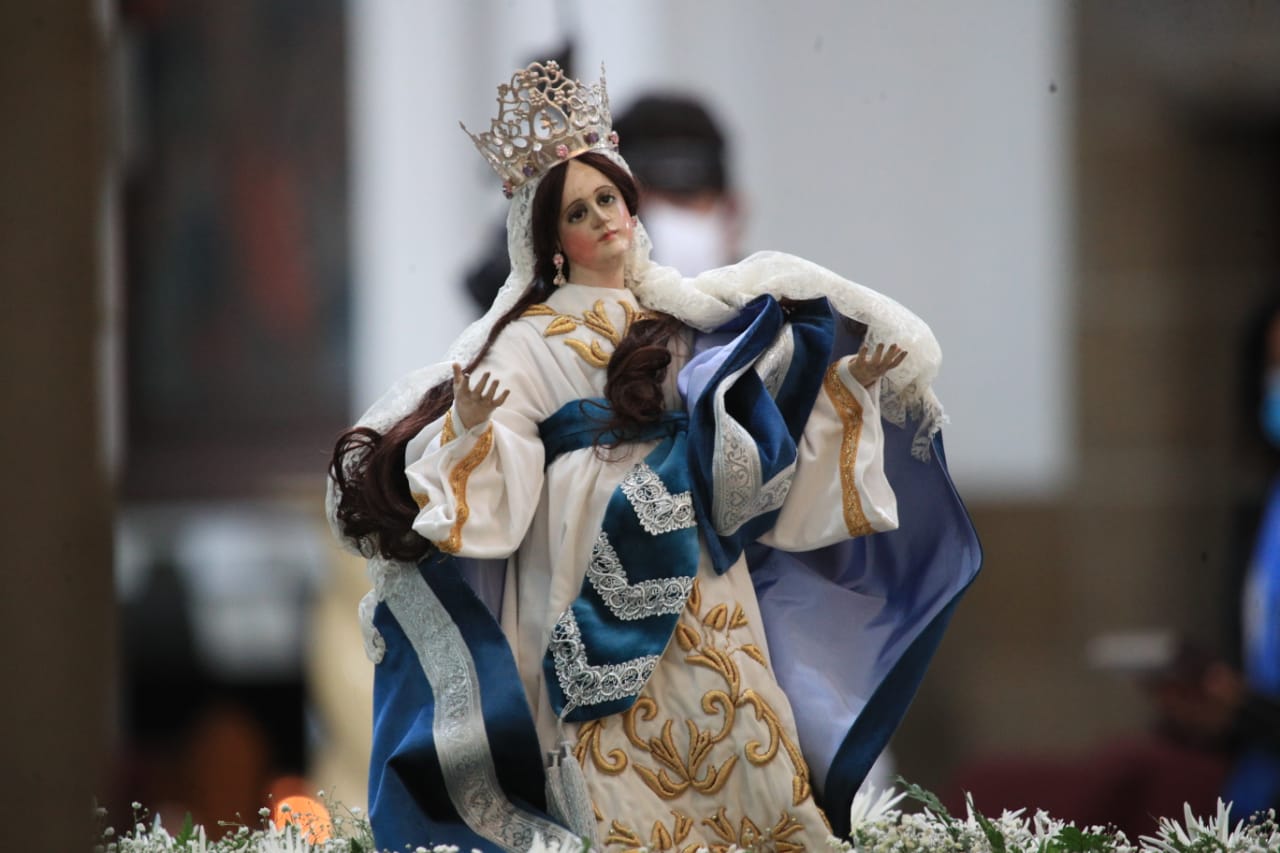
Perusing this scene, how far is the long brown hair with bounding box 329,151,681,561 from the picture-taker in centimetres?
235

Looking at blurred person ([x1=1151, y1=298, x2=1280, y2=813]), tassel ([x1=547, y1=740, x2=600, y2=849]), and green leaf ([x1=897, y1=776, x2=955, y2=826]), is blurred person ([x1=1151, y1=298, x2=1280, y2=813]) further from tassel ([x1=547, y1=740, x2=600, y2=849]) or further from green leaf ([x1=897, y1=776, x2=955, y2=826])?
tassel ([x1=547, y1=740, x2=600, y2=849])

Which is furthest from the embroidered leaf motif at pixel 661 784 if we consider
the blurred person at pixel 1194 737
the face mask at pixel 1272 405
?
the face mask at pixel 1272 405

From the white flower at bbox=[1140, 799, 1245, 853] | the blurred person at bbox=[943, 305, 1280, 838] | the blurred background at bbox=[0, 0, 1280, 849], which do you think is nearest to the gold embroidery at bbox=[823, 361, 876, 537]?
the white flower at bbox=[1140, 799, 1245, 853]

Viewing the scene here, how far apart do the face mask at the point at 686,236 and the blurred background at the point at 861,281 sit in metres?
0.80

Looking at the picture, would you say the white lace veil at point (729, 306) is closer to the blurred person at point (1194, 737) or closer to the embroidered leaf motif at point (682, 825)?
the embroidered leaf motif at point (682, 825)

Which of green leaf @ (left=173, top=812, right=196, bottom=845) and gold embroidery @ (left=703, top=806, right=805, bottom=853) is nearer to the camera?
gold embroidery @ (left=703, top=806, right=805, bottom=853)

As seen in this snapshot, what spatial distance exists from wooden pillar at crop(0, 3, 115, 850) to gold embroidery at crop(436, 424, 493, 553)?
61 centimetres

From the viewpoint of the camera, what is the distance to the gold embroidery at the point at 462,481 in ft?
7.39

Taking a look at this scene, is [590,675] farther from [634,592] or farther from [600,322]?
[600,322]

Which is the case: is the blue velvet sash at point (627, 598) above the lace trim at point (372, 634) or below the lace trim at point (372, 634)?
above

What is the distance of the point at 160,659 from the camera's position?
5008mm

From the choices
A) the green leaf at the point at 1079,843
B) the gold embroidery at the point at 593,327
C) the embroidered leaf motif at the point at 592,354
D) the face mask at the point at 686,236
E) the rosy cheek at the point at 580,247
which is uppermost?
the rosy cheek at the point at 580,247

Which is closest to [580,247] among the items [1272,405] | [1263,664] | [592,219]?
[592,219]

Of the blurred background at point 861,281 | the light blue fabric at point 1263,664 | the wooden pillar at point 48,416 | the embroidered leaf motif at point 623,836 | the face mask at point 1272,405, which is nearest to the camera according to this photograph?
the embroidered leaf motif at point 623,836
